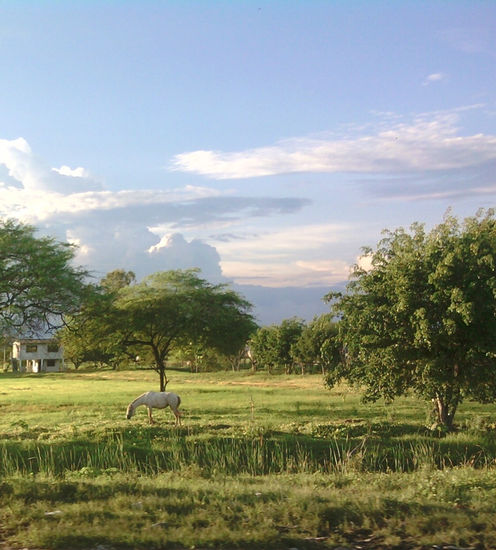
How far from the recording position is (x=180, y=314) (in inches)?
1441

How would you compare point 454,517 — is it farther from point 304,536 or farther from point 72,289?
point 72,289

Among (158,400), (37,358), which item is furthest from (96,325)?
(37,358)

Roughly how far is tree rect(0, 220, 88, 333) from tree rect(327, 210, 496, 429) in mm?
12192

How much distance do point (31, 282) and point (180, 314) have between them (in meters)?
11.6

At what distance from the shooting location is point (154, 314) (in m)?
36.8

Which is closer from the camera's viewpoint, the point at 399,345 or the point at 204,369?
the point at 399,345

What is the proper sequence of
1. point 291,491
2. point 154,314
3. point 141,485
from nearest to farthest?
point 291,491 → point 141,485 → point 154,314

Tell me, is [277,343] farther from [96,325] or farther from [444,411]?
[444,411]

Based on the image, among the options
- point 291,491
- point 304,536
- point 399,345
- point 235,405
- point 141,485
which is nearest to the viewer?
point 304,536

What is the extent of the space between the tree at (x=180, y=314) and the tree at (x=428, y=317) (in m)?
15.6

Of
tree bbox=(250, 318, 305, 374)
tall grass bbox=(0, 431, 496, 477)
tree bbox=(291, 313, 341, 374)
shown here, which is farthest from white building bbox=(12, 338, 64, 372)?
tall grass bbox=(0, 431, 496, 477)

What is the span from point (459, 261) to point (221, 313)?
19584mm

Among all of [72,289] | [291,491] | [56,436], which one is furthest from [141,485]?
[72,289]

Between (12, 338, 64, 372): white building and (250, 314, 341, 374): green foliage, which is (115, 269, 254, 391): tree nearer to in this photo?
(250, 314, 341, 374): green foliage
